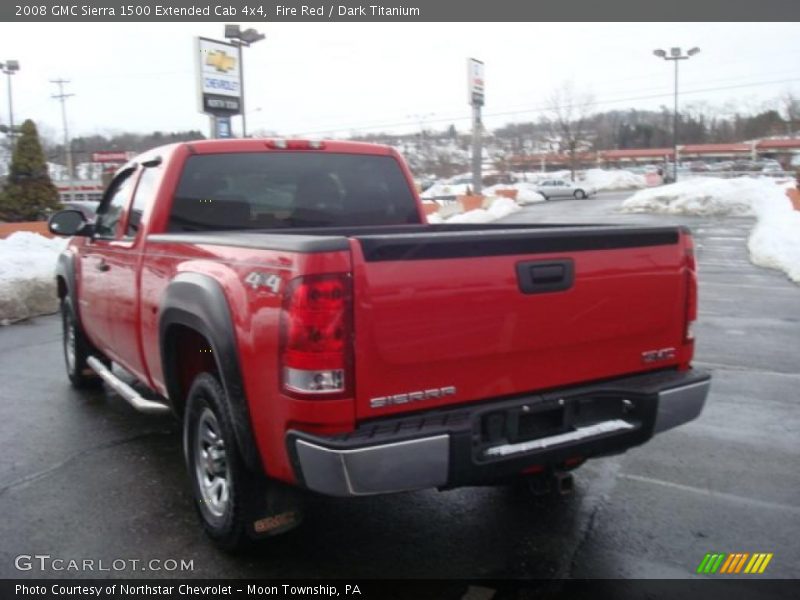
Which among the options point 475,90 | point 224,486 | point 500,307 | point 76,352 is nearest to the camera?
point 500,307

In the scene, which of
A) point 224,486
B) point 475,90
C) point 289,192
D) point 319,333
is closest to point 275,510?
point 224,486

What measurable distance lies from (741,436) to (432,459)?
Answer: 131 inches

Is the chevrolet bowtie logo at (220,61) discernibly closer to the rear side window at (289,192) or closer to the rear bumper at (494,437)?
the rear side window at (289,192)

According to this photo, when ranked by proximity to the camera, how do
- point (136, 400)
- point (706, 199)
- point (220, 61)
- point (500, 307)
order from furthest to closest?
point (706, 199) → point (220, 61) → point (136, 400) → point (500, 307)

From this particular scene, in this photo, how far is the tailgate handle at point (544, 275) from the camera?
9.81 ft

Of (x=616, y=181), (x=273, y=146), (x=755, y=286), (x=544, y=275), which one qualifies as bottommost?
(x=755, y=286)

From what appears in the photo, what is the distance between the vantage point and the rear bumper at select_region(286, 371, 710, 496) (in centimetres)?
264

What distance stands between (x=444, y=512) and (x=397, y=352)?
1.55 meters

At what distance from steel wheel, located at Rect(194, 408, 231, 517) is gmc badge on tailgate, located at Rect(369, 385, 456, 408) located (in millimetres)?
961

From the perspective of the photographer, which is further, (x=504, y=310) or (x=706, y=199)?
(x=706, y=199)

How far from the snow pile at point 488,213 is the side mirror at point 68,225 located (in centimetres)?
2251

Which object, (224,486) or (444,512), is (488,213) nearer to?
(444,512)

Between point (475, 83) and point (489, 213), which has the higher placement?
point (475, 83)

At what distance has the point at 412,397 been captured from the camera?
2812 mm
